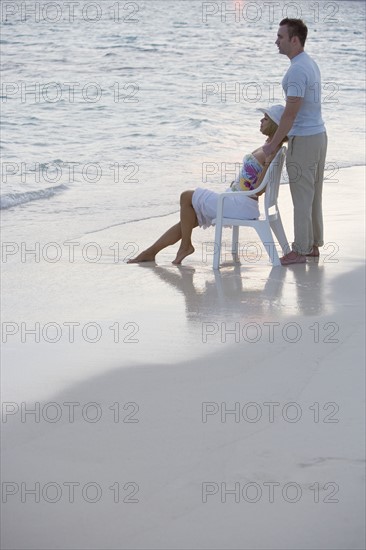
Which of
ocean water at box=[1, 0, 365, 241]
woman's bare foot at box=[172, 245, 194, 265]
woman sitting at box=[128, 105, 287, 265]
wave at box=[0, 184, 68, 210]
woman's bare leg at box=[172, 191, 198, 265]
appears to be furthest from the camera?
ocean water at box=[1, 0, 365, 241]

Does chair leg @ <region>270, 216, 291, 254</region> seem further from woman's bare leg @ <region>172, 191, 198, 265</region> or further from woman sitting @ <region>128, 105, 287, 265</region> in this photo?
woman's bare leg @ <region>172, 191, 198, 265</region>

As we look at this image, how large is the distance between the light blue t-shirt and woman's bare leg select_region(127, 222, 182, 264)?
104cm

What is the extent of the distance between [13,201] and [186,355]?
5296mm

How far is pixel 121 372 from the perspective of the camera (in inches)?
191

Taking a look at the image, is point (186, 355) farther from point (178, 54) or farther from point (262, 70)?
point (178, 54)

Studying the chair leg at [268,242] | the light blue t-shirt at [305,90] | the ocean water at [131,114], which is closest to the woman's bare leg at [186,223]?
the chair leg at [268,242]

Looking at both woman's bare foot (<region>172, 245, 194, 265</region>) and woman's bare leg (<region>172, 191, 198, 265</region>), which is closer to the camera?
woman's bare leg (<region>172, 191, 198, 265</region>)

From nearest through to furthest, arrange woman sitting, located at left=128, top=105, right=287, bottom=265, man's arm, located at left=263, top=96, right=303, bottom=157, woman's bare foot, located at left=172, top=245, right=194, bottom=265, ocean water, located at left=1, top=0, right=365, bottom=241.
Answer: man's arm, located at left=263, top=96, right=303, bottom=157 < woman sitting, located at left=128, top=105, right=287, bottom=265 < woman's bare foot, located at left=172, top=245, right=194, bottom=265 < ocean water, located at left=1, top=0, right=365, bottom=241

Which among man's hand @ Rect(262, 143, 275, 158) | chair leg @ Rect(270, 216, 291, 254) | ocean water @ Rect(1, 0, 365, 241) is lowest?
ocean water @ Rect(1, 0, 365, 241)

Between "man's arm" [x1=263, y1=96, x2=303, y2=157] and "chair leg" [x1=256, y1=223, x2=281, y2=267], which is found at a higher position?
"man's arm" [x1=263, y1=96, x2=303, y2=157]

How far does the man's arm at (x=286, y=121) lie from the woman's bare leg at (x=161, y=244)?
94 cm

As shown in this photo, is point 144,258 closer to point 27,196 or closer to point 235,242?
point 235,242

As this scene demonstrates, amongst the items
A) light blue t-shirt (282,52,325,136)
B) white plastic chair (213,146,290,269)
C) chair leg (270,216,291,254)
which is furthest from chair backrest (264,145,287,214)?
chair leg (270,216,291,254)

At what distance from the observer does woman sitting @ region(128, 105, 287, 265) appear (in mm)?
6762
